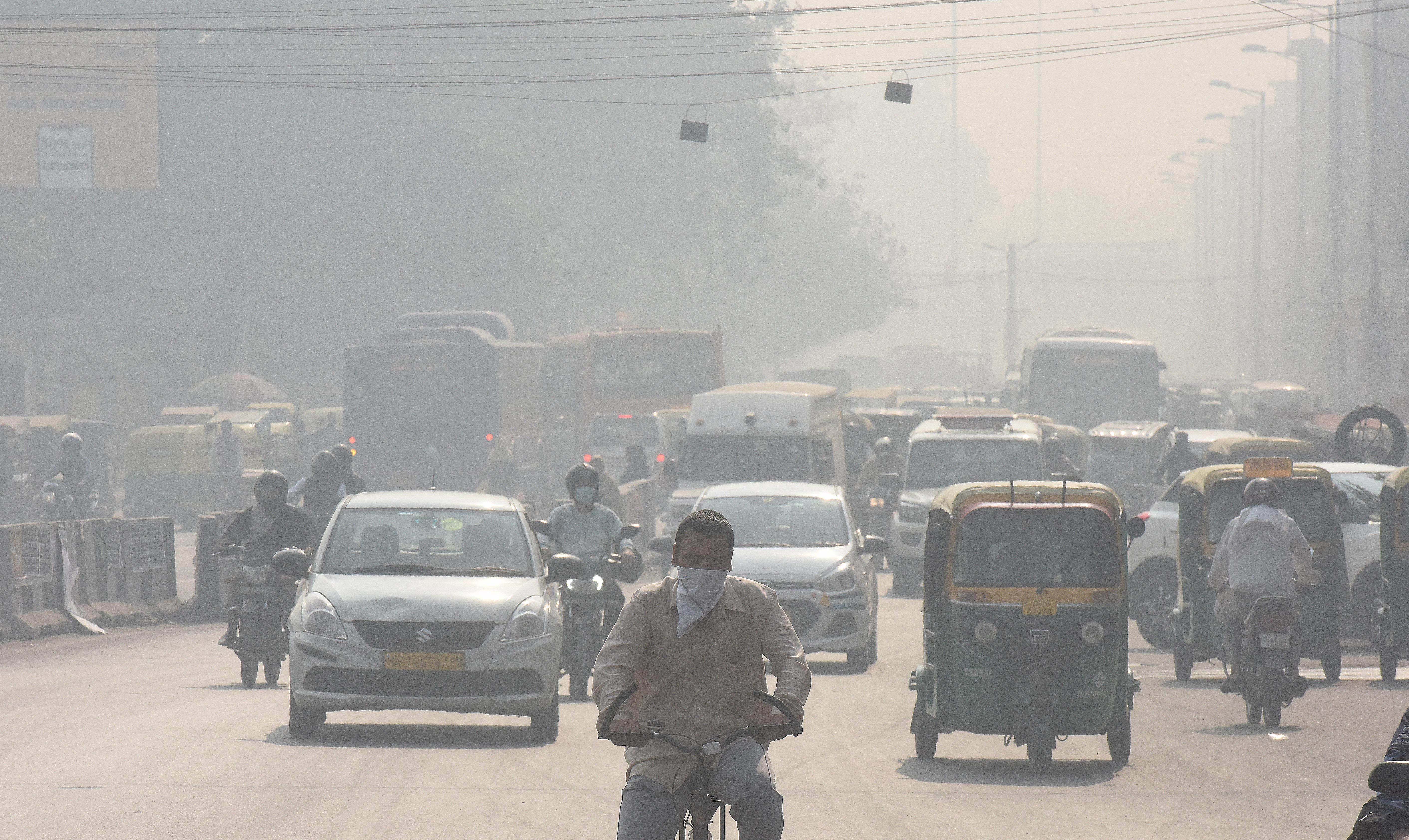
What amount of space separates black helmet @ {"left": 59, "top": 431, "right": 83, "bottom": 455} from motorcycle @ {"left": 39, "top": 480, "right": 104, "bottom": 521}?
0.48 metres

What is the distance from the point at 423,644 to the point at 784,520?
7291 millimetres

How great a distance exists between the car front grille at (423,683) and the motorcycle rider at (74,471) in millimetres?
15928

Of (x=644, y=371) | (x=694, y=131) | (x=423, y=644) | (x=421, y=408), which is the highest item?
(x=694, y=131)

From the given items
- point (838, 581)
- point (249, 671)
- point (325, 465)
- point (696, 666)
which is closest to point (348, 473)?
point (325, 465)

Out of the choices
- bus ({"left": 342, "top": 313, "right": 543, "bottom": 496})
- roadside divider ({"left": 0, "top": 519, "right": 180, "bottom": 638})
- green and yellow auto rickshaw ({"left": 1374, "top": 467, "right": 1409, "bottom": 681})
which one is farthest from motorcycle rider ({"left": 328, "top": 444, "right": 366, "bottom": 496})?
bus ({"left": 342, "top": 313, "right": 543, "bottom": 496})

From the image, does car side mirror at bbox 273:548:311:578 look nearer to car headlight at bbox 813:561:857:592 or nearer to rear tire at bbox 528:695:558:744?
rear tire at bbox 528:695:558:744

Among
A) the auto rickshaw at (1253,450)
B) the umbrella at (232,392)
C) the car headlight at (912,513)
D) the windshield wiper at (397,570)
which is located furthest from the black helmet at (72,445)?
the umbrella at (232,392)

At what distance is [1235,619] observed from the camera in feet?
43.5

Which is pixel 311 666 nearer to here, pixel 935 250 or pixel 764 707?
pixel 764 707

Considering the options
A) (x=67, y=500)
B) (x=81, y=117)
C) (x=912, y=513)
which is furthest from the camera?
(x=81, y=117)

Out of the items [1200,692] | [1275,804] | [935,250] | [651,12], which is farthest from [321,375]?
[935,250]

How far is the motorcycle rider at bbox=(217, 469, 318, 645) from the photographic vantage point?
47.0 feet

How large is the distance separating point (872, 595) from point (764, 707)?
12077 mm

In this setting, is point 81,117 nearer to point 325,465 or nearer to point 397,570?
point 325,465
